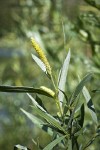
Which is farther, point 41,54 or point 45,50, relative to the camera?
point 45,50

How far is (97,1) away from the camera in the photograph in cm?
76

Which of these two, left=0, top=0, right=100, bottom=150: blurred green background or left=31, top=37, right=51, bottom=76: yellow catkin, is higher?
left=31, top=37, right=51, bottom=76: yellow catkin

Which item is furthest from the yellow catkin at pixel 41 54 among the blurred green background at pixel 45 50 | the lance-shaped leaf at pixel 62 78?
the blurred green background at pixel 45 50

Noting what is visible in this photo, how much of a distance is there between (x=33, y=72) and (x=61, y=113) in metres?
2.25

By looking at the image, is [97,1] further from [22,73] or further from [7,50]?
[7,50]

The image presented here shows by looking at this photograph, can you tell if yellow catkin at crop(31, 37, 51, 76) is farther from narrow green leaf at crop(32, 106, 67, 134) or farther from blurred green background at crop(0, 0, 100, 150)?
blurred green background at crop(0, 0, 100, 150)

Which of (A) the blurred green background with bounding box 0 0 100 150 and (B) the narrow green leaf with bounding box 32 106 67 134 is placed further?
(A) the blurred green background with bounding box 0 0 100 150

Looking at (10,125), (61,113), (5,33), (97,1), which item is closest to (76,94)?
(61,113)

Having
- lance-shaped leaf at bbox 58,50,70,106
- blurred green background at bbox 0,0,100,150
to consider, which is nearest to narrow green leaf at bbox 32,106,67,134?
lance-shaped leaf at bbox 58,50,70,106

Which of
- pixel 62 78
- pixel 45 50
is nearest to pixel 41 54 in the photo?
pixel 62 78

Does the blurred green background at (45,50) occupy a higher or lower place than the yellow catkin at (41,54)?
lower

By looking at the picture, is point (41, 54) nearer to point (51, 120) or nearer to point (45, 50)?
point (51, 120)

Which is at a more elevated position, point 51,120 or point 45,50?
point 51,120

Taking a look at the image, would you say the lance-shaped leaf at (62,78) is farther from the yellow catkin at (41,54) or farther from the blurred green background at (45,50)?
the blurred green background at (45,50)
